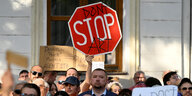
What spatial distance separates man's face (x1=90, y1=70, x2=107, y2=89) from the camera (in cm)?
772

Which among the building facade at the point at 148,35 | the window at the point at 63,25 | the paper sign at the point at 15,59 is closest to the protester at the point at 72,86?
the paper sign at the point at 15,59

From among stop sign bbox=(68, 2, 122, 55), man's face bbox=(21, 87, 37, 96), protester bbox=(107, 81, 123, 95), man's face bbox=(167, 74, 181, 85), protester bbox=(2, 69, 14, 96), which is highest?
stop sign bbox=(68, 2, 122, 55)

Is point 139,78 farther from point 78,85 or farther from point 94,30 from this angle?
point 78,85

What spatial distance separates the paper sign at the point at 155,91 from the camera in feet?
22.5

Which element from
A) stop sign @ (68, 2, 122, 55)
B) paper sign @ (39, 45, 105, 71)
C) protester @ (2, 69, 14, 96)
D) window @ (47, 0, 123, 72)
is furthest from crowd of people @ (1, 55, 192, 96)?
window @ (47, 0, 123, 72)

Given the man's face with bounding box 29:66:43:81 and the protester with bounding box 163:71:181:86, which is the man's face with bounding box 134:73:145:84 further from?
the man's face with bounding box 29:66:43:81

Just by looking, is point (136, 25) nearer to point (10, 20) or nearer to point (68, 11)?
point (68, 11)

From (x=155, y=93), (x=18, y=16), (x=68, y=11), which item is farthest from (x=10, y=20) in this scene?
(x=155, y=93)

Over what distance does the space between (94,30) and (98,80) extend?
1.73 m

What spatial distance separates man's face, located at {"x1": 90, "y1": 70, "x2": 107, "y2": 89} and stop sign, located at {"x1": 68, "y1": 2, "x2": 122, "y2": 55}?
133 centimetres

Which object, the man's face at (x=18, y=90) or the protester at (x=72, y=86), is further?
the protester at (x=72, y=86)

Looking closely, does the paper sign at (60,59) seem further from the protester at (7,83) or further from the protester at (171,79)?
the protester at (7,83)

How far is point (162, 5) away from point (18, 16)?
9.16ft

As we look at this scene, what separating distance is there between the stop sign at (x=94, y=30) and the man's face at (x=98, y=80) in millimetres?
1331
